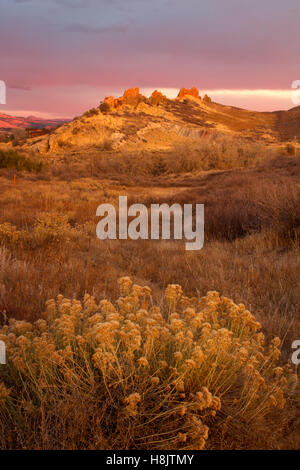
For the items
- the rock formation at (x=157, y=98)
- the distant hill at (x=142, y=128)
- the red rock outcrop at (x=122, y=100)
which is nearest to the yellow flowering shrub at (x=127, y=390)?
the distant hill at (x=142, y=128)

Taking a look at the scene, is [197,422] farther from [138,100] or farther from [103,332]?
[138,100]

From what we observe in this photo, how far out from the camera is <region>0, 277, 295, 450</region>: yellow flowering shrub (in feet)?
5.64

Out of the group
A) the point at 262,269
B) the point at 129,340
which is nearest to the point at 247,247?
A: the point at 262,269

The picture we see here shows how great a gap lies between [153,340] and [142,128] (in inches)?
1404

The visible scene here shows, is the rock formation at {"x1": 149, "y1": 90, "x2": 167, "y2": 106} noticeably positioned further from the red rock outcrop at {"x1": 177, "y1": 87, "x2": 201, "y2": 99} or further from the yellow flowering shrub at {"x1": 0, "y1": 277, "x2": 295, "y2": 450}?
the yellow flowering shrub at {"x1": 0, "y1": 277, "x2": 295, "y2": 450}

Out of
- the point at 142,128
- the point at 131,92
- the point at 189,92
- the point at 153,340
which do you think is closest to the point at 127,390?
the point at 153,340

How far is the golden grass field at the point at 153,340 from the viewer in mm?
1767

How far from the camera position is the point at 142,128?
117 feet

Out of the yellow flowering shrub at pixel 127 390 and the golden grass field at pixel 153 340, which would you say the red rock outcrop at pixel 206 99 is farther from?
the yellow flowering shrub at pixel 127 390

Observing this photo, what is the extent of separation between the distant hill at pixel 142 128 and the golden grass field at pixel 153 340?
27.2 metres

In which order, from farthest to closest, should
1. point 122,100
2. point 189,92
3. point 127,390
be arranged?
point 189,92 < point 122,100 < point 127,390

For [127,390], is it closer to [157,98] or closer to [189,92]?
[157,98]

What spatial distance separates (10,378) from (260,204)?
6080 mm

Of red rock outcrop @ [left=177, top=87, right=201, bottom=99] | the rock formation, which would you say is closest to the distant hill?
the rock formation
